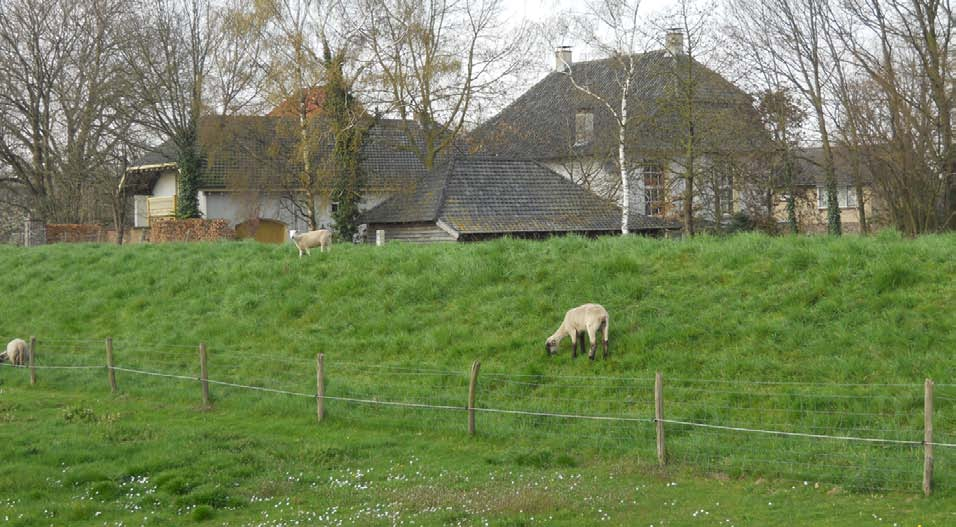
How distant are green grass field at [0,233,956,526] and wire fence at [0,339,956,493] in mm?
42

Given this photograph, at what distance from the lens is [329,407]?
16484 mm

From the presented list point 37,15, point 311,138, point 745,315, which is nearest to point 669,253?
point 745,315

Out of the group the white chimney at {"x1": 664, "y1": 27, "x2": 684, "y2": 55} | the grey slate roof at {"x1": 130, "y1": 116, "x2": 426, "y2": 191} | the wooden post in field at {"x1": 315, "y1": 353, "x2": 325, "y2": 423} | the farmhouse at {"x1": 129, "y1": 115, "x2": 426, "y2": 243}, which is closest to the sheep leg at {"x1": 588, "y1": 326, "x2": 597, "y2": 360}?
the wooden post in field at {"x1": 315, "y1": 353, "x2": 325, "y2": 423}

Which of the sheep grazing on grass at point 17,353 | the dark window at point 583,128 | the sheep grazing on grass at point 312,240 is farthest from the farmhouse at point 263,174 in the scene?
the sheep grazing on grass at point 17,353

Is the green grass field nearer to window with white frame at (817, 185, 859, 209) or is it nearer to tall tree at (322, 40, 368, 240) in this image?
tall tree at (322, 40, 368, 240)

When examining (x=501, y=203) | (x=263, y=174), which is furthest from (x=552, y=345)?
(x=263, y=174)

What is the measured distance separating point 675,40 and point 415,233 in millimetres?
10639

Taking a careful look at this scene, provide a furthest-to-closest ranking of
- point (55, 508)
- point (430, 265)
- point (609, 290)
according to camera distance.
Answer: point (430, 265)
point (609, 290)
point (55, 508)

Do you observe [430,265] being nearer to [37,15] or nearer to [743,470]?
[743,470]

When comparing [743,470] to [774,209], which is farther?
[774,209]

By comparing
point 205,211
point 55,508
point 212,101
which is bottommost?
point 55,508

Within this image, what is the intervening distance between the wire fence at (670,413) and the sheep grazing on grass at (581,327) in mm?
785

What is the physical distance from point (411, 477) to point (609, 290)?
737 centimetres

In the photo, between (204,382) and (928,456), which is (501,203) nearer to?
(204,382)
